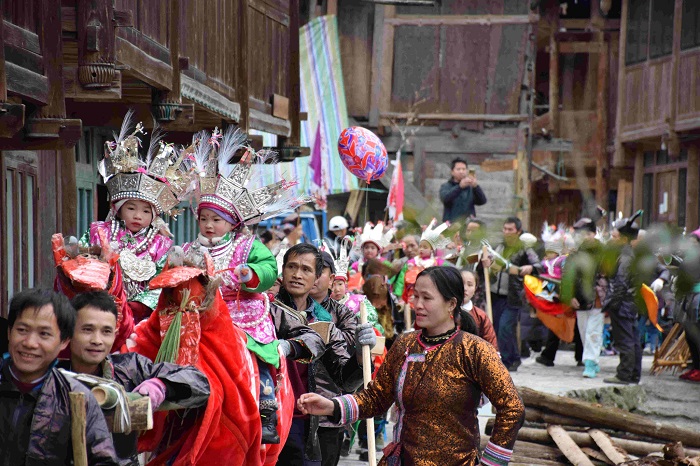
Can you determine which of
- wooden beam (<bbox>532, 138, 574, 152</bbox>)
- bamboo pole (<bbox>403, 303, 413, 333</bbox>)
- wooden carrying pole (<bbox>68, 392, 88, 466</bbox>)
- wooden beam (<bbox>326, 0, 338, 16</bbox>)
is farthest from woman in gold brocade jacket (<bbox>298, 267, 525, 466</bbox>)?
wooden beam (<bbox>532, 138, 574, 152</bbox>)

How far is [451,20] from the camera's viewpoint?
24469 millimetres

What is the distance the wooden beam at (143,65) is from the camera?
838 cm

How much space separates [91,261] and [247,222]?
1.38 metres

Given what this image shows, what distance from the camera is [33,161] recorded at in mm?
9891

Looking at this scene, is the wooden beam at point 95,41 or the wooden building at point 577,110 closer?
the wooden beam at point 95,41

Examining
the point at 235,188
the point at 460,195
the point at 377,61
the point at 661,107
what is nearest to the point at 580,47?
the point at 661,107

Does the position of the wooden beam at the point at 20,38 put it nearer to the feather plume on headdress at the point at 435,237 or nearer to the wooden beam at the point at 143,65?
the wooden beam at the point at 143,65

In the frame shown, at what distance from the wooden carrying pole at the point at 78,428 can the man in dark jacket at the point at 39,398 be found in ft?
0.29

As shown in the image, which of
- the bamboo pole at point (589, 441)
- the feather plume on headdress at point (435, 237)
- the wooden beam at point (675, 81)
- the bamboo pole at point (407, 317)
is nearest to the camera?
the bamboo pole at point (589, 441)

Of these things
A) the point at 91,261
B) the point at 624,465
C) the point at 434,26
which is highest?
the point at 434,26

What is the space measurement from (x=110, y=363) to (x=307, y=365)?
9.37ft

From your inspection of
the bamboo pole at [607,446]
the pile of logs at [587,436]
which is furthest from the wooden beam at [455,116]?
the bamboo pole at [607,446]

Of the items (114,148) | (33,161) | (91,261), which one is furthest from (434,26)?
(91,261)

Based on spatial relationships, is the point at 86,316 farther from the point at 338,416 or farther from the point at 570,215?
the point at 570,215
